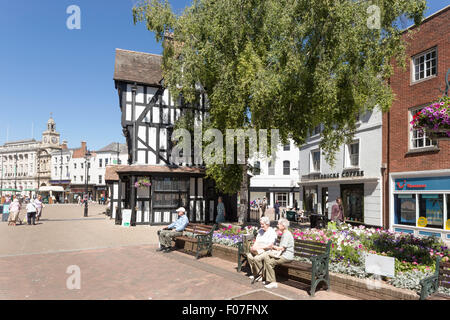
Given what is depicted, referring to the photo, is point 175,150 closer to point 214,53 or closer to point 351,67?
point 214,53

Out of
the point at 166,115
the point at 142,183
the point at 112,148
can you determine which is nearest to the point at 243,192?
the point at 142,183

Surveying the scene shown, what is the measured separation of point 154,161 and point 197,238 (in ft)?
34.1

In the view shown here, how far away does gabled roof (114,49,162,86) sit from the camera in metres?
19.5

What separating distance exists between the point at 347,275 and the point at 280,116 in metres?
6.46

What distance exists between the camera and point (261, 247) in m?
7.38

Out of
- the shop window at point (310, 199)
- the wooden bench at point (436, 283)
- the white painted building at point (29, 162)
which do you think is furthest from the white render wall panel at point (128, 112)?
the white painted building at point (29, 162)

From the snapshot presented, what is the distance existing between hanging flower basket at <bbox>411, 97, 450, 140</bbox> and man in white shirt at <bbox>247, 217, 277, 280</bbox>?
3677mm

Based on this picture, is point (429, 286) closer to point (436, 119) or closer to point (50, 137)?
point (436, 119)

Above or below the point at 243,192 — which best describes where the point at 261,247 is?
below

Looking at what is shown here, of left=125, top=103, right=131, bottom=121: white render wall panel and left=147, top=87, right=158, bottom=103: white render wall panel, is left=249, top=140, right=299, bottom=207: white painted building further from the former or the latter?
left=125, top=103, right=131, bottom=121: white render wall panel

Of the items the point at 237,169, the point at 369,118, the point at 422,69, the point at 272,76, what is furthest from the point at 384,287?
the point at 369,118

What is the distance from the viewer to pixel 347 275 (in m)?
6.53

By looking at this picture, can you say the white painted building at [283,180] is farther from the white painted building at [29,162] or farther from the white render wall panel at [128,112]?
the white painted building at [29,162]

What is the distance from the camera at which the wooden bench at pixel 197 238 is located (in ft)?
32.3
